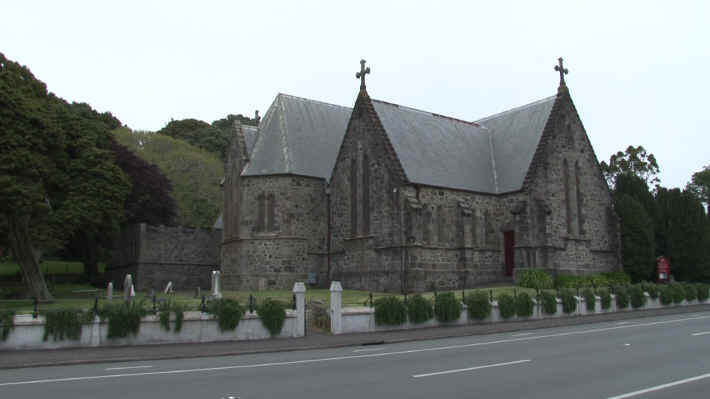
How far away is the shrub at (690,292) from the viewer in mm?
33531

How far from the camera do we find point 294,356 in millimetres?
15625

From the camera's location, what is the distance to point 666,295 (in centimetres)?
3183

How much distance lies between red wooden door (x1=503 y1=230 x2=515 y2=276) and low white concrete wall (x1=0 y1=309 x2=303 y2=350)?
58.7 feet

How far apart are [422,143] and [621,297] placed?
13.5 metres

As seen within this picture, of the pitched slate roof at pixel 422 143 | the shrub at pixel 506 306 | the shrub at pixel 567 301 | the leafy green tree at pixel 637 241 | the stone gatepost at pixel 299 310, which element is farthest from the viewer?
the leafy green tree at pixel 637 241

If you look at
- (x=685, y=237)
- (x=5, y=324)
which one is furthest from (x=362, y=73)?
(x=685, y=237)

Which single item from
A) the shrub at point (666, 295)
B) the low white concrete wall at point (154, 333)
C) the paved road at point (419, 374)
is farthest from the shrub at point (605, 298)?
the low white concrete wall at point (154, 333)

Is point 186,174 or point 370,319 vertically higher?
point 186,174

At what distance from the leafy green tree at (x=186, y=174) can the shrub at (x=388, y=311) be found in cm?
4169

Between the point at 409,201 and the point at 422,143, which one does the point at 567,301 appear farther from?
the point at 422,143

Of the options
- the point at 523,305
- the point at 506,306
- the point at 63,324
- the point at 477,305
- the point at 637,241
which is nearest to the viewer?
the point at 63,324

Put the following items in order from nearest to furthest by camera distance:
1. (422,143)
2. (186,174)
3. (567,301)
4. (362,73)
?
(567,301)
(362,73)
(422,143)
(186,174)

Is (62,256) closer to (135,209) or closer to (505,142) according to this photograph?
(135,209)

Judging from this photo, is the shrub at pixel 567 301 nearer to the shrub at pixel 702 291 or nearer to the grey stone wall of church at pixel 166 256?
the shrub at pixel 702 291
